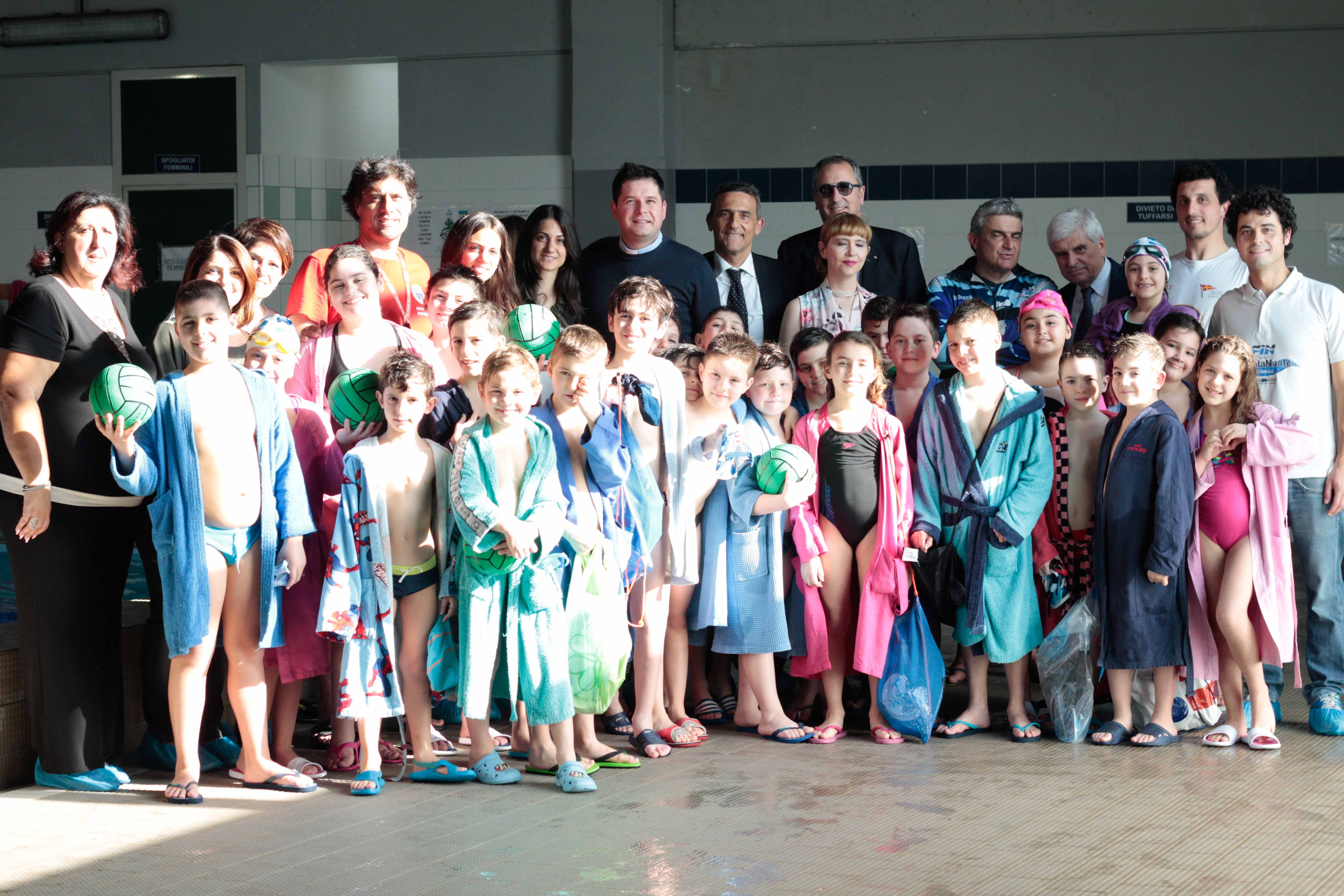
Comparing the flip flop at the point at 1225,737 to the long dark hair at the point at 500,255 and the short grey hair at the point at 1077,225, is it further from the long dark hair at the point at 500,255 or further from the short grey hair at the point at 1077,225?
the long dark hair at the point at 500,255

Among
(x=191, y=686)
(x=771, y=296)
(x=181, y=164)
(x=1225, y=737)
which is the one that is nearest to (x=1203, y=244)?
(x=771, y=296)

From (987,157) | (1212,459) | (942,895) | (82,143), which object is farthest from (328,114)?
(942,895)

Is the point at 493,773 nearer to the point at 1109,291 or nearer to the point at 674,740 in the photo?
the point at 674,740

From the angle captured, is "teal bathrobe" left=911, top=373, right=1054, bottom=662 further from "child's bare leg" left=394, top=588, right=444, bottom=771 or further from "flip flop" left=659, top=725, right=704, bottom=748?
"child's bare leg" left=394, top=588, right=444, bottom=771

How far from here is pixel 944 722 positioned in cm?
423

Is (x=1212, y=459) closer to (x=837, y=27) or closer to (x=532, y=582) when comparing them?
(x=532, y=582)

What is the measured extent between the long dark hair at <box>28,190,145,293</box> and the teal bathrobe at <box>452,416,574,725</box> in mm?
1176

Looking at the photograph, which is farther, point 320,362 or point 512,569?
point 320,362

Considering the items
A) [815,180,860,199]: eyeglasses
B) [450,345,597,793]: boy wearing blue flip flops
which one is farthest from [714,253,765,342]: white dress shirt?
[450,345,597,793]: boy wearing blue flip flops

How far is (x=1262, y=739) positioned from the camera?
3840 mm

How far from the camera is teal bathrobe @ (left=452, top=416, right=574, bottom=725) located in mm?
3455

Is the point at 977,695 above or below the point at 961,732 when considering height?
above

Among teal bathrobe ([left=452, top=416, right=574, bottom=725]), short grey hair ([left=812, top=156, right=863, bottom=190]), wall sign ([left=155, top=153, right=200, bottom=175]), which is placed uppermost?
wall sign ([left=155, top=153, right=200, bottom=175])

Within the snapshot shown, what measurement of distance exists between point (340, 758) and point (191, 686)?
580mm
